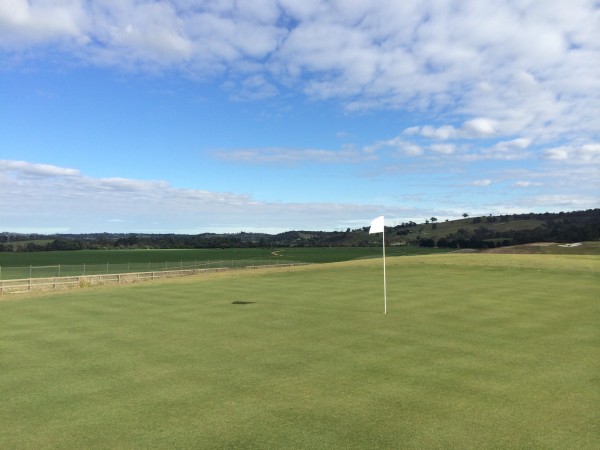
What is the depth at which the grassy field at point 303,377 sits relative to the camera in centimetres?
661

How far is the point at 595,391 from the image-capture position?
8445mm

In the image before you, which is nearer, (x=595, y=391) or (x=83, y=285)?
(x=595, y=391)

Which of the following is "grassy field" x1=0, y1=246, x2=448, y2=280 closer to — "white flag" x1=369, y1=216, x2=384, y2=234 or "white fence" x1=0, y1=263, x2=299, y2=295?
"white fence" x1=0, y1=263, x2=299, y2=295

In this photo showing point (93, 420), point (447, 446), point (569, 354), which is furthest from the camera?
point (569, 354)

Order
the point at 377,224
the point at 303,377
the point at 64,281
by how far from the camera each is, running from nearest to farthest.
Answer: the point at 303,377 < the point at 377,224 < the point at 64,281

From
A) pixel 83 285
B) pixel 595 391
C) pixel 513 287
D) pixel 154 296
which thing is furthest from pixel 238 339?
pixel 83 285

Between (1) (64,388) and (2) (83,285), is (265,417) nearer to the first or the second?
(1) (64,388)

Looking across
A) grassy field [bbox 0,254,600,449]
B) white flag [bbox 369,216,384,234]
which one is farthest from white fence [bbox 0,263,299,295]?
white flag [bbox 369,216,384,234]

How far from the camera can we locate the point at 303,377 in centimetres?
932

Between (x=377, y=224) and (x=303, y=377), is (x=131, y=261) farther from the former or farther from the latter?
(x=303, y=377)

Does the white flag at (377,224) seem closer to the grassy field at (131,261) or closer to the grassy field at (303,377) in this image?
the grassy field at (303,377)

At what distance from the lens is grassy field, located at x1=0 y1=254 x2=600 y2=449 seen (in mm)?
6605

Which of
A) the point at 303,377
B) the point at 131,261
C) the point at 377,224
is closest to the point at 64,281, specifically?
the point at 377,224

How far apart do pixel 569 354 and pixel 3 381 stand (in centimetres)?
1334
